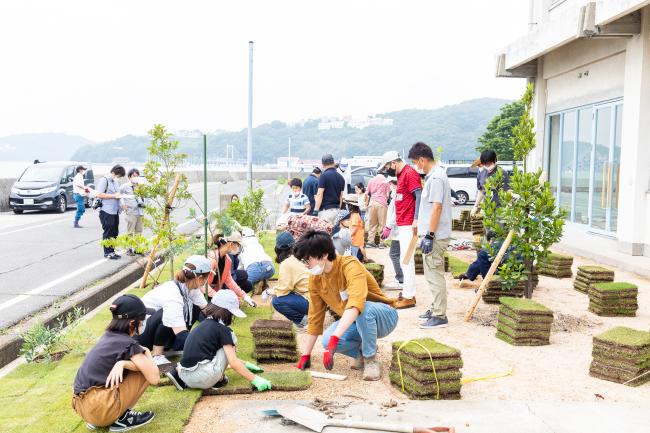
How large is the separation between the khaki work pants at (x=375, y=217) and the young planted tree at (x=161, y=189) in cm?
635

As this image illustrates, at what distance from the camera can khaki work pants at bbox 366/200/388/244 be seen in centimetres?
1507

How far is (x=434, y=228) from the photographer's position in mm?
7582

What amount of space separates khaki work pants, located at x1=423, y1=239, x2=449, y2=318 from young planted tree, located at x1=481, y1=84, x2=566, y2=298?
0.98m

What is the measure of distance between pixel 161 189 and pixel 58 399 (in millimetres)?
4435

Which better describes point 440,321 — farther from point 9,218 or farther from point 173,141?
point 9,218

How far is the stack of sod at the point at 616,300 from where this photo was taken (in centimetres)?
830

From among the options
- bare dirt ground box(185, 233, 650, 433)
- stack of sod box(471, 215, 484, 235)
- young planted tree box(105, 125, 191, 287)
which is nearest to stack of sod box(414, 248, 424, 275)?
bare dirt ground box(185, 233, 650, 433)

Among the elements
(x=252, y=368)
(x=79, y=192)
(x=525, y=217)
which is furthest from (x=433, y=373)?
(x=79, y=192)

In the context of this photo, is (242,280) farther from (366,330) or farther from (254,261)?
(366,330)

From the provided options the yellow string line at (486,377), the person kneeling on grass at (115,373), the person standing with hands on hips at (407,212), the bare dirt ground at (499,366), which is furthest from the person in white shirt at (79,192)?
the yellow string line at (486,377)

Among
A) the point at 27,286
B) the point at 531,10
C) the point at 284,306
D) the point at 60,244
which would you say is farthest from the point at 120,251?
the point at 531,10

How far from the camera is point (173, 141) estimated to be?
9.26 meters

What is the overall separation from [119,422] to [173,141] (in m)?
5.28

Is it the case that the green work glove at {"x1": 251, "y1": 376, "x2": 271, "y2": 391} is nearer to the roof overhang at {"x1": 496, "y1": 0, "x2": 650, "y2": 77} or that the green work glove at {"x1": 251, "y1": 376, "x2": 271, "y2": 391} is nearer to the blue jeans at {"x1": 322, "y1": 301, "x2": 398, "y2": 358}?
the blue jeans at {"x1": 322, "y1": 301, "x2": 398, "y2": 358}
